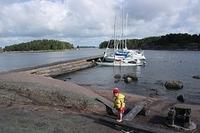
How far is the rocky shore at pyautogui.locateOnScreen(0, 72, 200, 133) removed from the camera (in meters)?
16.4

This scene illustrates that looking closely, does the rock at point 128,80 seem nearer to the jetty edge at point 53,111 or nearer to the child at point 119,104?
the jetty edge at point 53,111

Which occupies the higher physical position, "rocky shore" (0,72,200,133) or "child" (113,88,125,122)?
"child" (113,88,125,122)

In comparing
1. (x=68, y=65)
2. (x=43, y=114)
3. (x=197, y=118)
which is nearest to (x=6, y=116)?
(x=43, y=114)

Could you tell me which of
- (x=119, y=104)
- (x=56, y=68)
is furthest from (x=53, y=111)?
(x=56, y=68)

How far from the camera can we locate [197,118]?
760 inches

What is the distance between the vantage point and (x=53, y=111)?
19.7 meters

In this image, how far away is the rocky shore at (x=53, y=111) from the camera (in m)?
16.4

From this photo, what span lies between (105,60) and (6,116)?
72891mm

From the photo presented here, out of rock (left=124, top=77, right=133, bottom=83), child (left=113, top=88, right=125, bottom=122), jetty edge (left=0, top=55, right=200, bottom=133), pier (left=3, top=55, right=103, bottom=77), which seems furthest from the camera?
pier (left=3, top=55, right=103, bottom=77)

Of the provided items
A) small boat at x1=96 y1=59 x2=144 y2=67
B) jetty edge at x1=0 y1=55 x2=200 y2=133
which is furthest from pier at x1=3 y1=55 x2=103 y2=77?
jetty edge at x1=0 y1=55 x2=200 y2=133

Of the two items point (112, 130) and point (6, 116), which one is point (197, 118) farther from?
point (6, 116)

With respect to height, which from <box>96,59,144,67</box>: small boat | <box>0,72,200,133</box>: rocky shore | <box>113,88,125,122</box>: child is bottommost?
<box>96,59,144,67</box>: small boat

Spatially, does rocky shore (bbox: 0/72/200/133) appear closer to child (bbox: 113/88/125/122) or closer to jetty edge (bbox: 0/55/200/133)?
jetty edge (bbox: 0/55/200/133)

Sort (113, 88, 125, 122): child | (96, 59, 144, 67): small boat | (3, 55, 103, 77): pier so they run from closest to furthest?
(113, 88, 125, 122): child < (3, 55, 103, 77): pier < (96, 59, 144, 67): small boat
